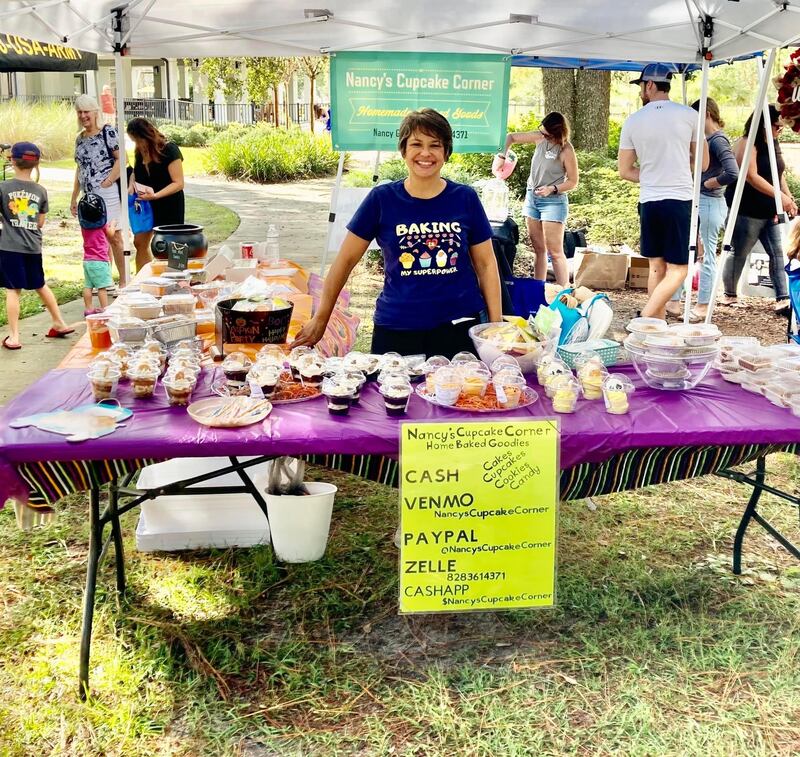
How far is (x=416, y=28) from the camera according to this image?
5273 mm

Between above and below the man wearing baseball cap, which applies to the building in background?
above

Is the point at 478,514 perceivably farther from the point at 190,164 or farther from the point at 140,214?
the point at 190,164

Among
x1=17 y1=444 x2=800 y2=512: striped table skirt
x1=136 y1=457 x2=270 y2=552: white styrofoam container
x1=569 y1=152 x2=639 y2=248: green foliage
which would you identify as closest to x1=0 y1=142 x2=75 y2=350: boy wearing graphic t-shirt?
x1=136 y1=457 x2=270 y2=552: white styrofoam container

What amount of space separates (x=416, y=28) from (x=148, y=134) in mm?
2205

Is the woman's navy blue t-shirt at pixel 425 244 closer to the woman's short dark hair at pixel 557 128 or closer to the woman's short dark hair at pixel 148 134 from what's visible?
the woman's short dark hair at pixel 148 134

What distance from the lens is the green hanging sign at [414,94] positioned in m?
5.48

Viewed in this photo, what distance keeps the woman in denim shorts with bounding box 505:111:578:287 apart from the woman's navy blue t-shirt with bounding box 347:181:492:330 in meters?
4.00

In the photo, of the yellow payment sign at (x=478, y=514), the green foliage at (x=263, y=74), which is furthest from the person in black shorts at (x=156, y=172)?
the green foliage at (x=263, y=74)

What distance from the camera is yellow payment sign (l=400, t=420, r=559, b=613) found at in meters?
2.28

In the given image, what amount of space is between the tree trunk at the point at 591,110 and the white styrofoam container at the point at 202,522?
9.12 metres

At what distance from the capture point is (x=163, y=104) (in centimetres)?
3133

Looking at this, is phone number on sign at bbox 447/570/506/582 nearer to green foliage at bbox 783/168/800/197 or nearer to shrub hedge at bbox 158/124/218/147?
green foliage at bbox 783/168/800/197

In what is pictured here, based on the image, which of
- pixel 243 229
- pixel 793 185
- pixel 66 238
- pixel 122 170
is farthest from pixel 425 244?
pixel 793 185

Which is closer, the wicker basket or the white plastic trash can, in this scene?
the wicker basket
